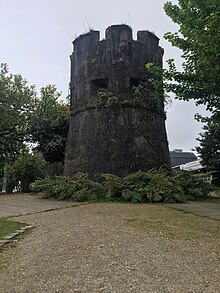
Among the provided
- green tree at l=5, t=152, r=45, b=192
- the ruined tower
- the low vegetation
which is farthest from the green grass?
green tree at l=5, t=152, r=45, b=192

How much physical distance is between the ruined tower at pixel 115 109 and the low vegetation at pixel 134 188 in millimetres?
1534

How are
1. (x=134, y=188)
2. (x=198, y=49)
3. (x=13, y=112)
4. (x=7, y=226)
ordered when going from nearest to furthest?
(x=7, y=226) → (x=198, y=49) → (x=134, y=188) → (x=13, y=112)

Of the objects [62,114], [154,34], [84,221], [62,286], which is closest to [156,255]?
[62,286]

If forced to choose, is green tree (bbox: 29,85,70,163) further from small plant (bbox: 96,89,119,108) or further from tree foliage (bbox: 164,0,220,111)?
tree foliage (bbox: 164,0,220,111)

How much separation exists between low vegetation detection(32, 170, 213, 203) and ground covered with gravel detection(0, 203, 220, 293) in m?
4.40

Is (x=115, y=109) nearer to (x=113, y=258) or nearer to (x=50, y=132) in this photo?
(x=50, y=132)

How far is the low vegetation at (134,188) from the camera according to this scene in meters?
10.8

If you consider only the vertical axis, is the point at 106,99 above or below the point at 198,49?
above

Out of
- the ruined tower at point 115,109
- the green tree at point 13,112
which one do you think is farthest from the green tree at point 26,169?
the ruined tower at point 115,109

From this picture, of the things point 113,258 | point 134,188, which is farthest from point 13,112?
point 113,258

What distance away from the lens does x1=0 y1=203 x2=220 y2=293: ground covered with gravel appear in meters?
3.02

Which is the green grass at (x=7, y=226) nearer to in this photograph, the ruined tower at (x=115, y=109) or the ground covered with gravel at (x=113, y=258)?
the ground covered with gravel at (x=113, y=258)

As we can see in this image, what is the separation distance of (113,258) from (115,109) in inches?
422

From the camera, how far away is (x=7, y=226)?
19.4 feet
